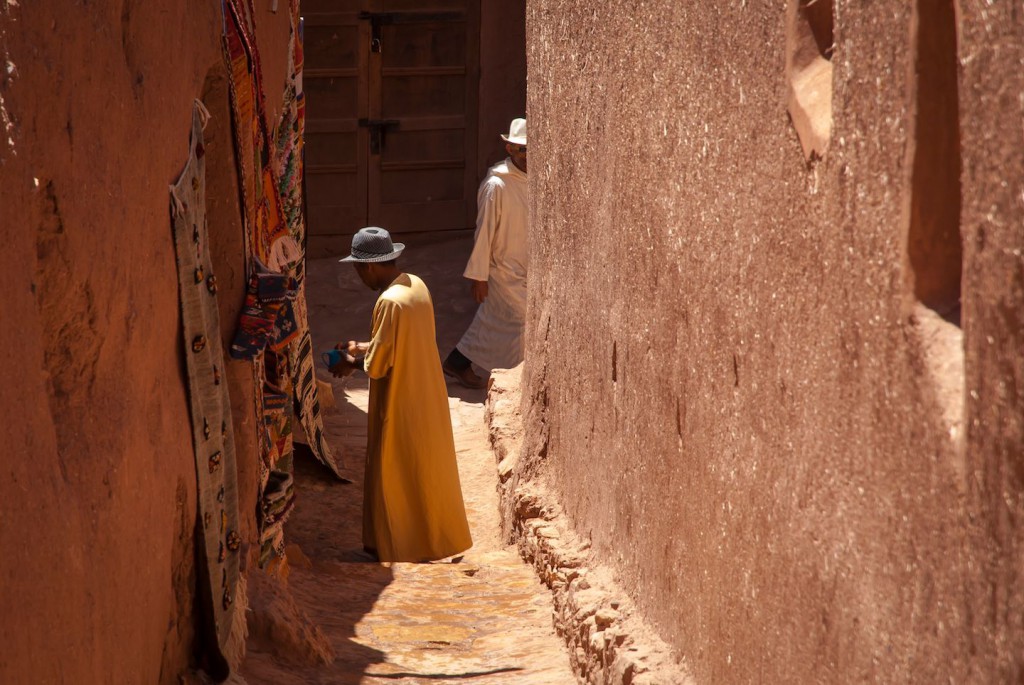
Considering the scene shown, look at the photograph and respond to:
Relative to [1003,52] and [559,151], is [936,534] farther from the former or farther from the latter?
[559,151]

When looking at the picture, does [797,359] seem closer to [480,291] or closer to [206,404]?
[206,404]

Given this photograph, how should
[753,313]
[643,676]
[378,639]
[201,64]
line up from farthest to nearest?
[378,639] → [201,64] → [643,676] → [753,313]

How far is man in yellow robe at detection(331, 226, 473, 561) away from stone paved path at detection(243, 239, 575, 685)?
0.22m

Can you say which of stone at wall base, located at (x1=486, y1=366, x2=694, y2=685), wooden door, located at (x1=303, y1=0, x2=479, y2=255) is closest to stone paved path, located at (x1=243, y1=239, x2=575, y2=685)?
stone at wall base, located at (x1=486, y1=366, x2=694, y2=685)

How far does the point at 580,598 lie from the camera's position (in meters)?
3.78

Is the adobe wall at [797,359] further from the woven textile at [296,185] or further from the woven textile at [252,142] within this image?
the woven textile at [296,185]

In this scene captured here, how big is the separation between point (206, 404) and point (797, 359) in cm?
175

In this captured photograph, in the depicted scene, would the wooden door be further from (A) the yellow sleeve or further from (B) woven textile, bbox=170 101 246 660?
(B) woven textile, bbox=170 101 246 660

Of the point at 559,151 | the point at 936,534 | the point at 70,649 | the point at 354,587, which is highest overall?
the point at 559,151

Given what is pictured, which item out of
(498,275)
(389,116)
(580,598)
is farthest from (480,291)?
(580,598)

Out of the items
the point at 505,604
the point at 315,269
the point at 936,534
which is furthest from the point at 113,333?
the point at 315,269

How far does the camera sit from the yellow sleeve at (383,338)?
230 inches

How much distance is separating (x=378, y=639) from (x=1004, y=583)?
315cm

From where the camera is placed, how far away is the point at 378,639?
4375 mm
